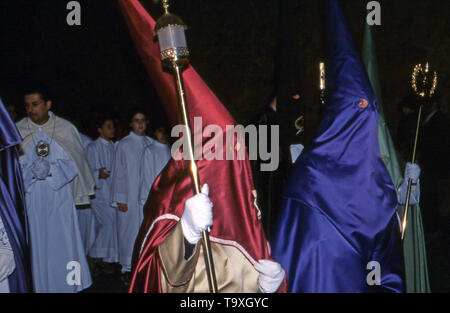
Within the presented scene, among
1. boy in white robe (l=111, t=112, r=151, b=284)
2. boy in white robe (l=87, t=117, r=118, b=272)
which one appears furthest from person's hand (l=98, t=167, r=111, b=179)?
boy in white robe (l=111, t=112, r=151, b=284)

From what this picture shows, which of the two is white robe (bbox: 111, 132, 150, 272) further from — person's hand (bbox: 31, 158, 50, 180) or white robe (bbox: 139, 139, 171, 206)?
person's hand (bbox: 31, 158, 50, 180)

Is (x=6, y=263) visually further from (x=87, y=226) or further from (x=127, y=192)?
(x=87, y=226)

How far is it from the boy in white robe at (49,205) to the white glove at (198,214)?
3.46 meters

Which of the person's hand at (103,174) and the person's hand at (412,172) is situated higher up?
the person's hand at (412,172)

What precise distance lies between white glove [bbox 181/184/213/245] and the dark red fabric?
0.19 m

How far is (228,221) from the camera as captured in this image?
7.22 ft

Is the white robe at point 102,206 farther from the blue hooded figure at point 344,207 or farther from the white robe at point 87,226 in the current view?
the blue hooded figure at point 344,207

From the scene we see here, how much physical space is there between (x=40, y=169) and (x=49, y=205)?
429 mm

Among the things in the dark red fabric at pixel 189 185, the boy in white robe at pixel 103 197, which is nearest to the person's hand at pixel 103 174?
the boy in white robe at pixel 103 197

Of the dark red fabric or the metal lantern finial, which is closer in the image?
the metal lantern finial

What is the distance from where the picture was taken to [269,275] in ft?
7.34

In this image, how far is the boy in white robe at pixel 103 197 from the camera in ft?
23.4

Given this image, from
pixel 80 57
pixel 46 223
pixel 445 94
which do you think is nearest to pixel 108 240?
pixel 46 223

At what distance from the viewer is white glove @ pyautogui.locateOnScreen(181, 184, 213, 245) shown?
6.26ft
